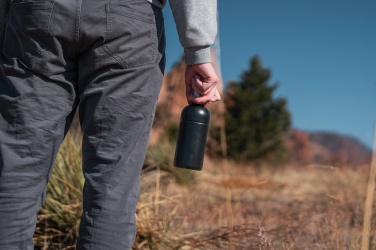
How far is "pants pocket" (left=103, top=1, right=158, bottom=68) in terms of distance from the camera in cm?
117

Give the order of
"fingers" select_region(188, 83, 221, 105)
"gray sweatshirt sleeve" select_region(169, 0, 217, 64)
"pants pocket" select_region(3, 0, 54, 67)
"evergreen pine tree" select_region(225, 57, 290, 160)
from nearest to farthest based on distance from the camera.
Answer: "pants pocket" select_region(3, 0, 54, 67) → "gray sweatshirt sleeve" select_region(169, 0, 217, 64) → "fingers" select_region(188, 83, 221, 105) → "evergreen pine tree" select_region(225, 57, 290, 160)

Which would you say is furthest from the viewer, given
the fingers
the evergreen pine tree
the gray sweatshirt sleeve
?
the evergreen pine tree

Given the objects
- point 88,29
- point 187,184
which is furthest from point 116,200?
point 187,184

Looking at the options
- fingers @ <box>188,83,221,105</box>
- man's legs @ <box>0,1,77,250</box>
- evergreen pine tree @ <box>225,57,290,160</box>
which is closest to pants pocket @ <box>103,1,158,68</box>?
man's legs @ <box>0,1,77,250</box>

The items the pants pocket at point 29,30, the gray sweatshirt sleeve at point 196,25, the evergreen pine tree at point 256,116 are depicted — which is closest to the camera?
the pants pocket at point 29,30

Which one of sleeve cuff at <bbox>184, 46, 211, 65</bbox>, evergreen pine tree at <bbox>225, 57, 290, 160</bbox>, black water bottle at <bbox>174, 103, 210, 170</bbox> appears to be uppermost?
evergreen pine tree at <bbox>225, 57, 290, 160</bbox>

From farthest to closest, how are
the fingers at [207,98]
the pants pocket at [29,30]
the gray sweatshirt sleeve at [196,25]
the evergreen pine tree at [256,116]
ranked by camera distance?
the evergreen pine tree at [256,116] → the fingers at [207,98] → the gray sweatshirt sleeve at [196,25] → the pants pocket at [29,30]

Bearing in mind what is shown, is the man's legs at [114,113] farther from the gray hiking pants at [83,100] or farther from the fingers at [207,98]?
the fingers at [207,98]

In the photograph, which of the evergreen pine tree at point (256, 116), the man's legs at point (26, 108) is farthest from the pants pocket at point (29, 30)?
the evergreen pine tree at point (256, 116)

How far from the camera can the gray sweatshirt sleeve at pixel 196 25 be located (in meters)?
1.25

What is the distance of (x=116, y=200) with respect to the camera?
3.93 feet

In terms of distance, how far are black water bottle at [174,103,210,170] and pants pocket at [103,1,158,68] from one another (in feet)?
0.81

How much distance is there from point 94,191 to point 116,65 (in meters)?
0.31

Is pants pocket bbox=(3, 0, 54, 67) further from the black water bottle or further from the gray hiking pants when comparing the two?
the black water bottle
